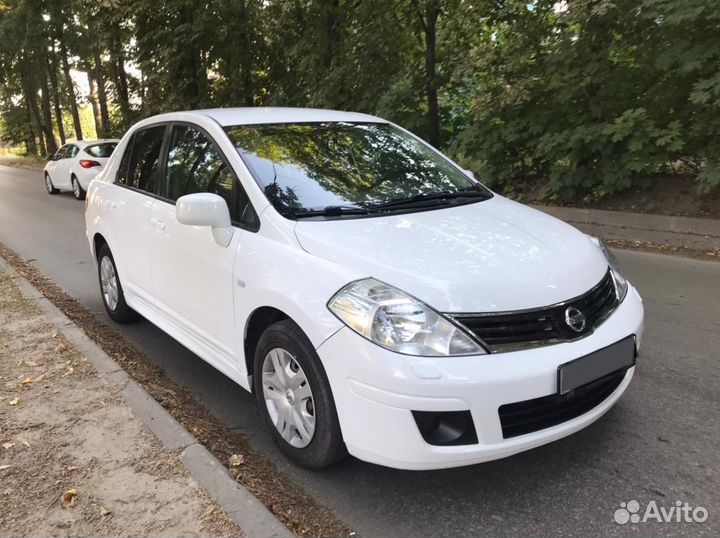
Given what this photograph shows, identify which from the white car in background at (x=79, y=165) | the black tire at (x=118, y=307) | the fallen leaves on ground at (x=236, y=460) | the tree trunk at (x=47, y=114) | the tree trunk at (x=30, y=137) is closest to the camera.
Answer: the fallen leaves on ground at (x=236, y=460)

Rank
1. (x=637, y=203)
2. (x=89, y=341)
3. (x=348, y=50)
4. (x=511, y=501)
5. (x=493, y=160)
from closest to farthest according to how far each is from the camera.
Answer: (x=511, y=501) < (x=89, y=341) < (x=637, y=203) < (x=493, y=160) < (x=348, y=50)

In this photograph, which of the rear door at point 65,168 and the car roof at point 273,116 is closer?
the car roof at point 273,116

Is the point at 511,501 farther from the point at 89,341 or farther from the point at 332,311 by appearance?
the point at 89,341

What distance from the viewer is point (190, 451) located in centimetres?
296

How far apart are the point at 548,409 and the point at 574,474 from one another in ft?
1.70

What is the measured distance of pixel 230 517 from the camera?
2492mm

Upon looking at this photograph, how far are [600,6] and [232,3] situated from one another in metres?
10.6

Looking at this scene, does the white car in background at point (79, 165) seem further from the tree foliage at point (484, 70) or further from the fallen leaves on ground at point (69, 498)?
the fallen leaves on ground at point (69, 498)

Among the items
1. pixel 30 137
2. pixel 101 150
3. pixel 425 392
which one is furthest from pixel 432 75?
pixel 30 137

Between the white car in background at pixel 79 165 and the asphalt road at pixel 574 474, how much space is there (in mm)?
11854

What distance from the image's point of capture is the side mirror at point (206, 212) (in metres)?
3.19

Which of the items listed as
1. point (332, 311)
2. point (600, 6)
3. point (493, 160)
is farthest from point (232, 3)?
point (332, 311)

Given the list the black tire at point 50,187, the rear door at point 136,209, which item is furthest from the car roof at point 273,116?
the black tire at point 50,187

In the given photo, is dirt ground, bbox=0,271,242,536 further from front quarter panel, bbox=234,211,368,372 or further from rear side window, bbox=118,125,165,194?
rear side window, bbox=118,125,165,194
